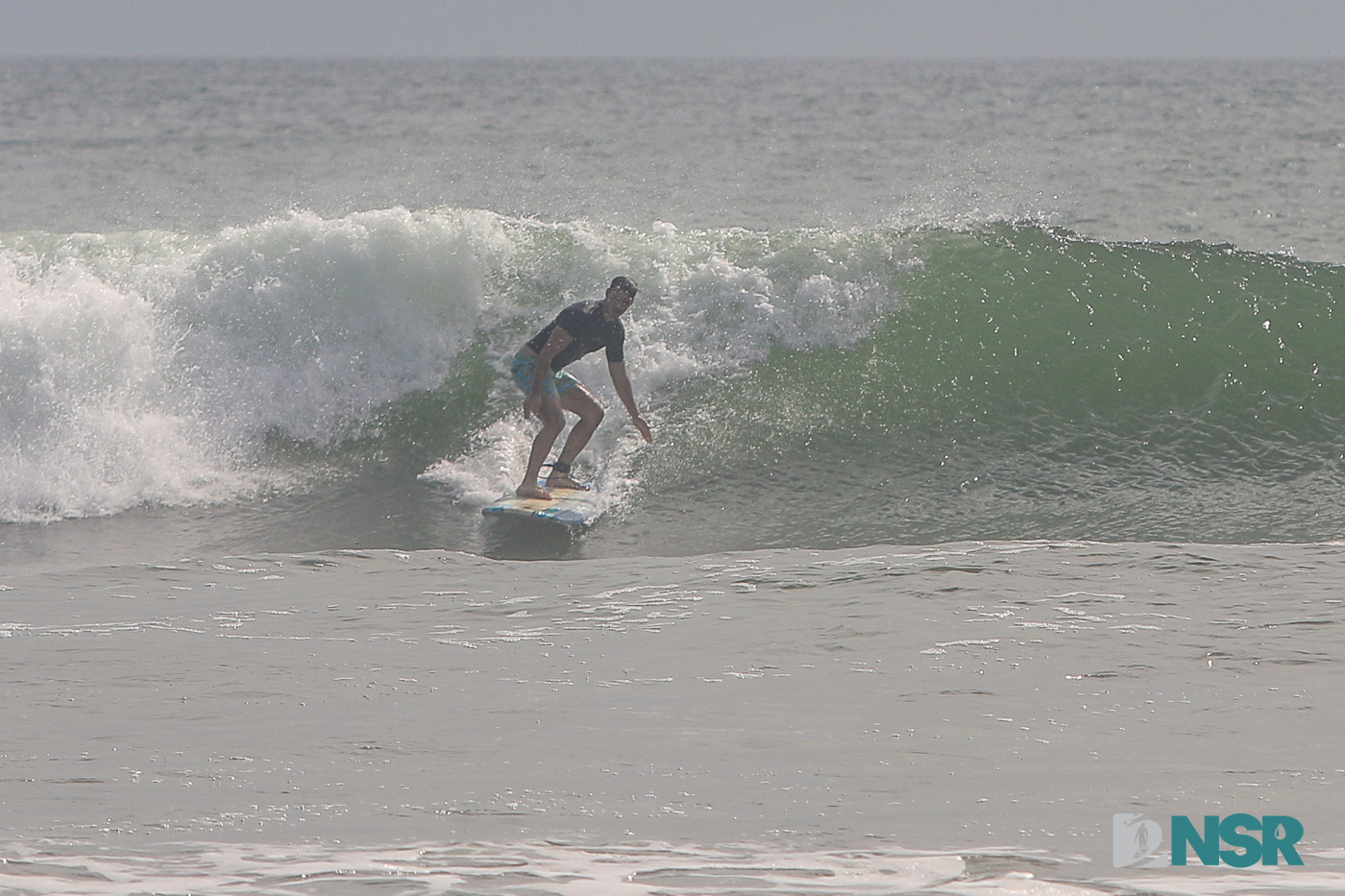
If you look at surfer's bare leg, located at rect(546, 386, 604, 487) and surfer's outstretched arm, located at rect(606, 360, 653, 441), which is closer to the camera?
surfer's outstretched arm, located at rect(606, 360, 653, 441)

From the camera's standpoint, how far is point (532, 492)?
314 inches

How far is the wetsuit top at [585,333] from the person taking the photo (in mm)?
7922

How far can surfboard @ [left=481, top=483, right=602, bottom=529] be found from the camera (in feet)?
25.4

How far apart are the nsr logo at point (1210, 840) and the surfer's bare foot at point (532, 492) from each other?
531cm

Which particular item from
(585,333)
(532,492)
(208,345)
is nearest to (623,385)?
(585,333)

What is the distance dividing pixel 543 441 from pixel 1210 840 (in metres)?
5.71

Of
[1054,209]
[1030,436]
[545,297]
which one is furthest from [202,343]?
[1054,209]

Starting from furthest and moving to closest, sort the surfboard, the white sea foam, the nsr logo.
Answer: the white sea foam → the surfboard → the nsr logo

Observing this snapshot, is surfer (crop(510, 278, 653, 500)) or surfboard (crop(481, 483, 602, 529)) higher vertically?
surfer (crop(510, 278, 653, 500))

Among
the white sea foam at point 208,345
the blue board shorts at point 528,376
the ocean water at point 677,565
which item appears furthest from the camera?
the white sea foam at point 208,345

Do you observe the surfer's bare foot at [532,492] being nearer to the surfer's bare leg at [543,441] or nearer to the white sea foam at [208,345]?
the surfer's bare leg at [543,441]

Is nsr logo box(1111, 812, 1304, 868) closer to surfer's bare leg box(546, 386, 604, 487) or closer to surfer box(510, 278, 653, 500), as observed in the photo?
surfer box(510, 278, 653, 500)

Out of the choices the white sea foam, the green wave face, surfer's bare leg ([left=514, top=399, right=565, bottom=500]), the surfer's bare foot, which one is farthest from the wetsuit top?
the white sea foam

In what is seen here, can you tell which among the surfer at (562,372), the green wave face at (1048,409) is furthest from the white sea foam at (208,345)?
the green wave face at (1048,409)
